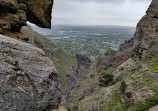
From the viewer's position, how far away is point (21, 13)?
20906 millimetres

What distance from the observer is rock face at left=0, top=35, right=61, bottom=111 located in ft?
38.4

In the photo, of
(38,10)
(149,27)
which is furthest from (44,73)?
(149,27)

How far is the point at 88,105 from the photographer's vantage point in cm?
3697

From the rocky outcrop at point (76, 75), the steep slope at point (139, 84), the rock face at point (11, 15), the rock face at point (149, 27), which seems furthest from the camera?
the rocky outcrop at point (76, 75)

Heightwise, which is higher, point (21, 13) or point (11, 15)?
point (21, 13)

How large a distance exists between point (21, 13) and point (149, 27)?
33124mm

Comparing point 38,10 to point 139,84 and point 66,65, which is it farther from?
point 66,65

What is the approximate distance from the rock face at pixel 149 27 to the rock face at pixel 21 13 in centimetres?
2639

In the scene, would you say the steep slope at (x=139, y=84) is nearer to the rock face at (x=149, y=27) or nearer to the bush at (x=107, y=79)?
the rock face at (x=149, y=27)

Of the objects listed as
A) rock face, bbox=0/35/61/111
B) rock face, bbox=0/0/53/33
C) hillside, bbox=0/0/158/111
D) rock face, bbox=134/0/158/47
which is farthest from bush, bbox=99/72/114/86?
rock face, bbox=0/35/61/111

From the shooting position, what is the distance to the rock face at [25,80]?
1170 centimetres

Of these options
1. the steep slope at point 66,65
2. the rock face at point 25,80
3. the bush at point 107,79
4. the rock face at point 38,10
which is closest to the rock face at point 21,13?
the rock face at point 38,10

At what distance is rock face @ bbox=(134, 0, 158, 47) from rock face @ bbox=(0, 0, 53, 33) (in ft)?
86.6

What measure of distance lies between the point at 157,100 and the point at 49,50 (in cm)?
8807
